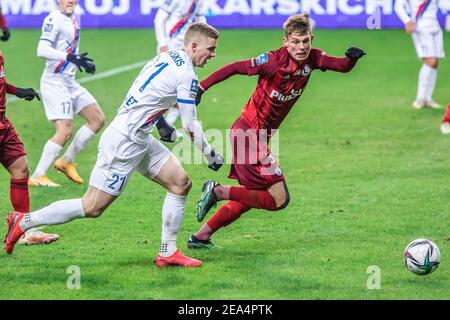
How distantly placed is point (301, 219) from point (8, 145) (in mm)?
3165

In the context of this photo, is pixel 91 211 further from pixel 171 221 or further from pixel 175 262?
pixel 175 262

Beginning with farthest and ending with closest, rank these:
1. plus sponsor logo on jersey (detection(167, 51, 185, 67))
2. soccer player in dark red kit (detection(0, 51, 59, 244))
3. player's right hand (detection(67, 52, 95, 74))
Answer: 1. player's right hand (detection(67, 52, 95, 74))
2. soccer player in dark red kit (detection(0, 51, 59, 244))
3. plus sponsor logo on jersey (detection(167, 51, 185, 67))

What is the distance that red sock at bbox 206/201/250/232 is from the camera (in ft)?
30.3

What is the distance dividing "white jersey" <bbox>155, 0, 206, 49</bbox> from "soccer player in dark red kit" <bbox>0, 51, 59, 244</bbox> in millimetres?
6289

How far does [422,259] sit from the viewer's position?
805 cm

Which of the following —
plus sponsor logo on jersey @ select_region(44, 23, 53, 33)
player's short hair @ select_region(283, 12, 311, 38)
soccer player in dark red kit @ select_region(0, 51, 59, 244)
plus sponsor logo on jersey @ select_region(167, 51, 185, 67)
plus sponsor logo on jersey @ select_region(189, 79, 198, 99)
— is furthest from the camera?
plus sponsor logo on jersey @ select_region(44, 23, 53, 33)

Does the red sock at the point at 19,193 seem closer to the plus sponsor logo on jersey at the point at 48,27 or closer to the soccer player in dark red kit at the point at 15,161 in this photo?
the soccer player in dark red kit at the point at 15,161

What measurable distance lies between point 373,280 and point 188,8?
8509 millimetres

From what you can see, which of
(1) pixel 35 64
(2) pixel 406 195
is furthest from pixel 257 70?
(1) pixel 35 64

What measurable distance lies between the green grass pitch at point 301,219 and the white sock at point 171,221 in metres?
0.20

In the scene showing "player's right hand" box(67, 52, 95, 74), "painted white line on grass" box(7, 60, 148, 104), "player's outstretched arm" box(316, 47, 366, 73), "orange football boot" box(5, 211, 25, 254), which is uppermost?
"painted white line on grass" box(7, 60, 148, 104)

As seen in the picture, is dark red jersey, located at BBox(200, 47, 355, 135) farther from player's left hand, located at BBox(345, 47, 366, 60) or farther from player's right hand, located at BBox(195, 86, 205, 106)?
player's right hand, located at BBox(195, 86, 205, 106)

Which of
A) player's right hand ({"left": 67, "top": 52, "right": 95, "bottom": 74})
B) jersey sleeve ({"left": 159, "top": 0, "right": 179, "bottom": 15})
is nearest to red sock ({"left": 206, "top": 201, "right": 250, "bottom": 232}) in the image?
player's right hand ({"left": 67, "top": 52, "right": 95, "bottom": 74})
